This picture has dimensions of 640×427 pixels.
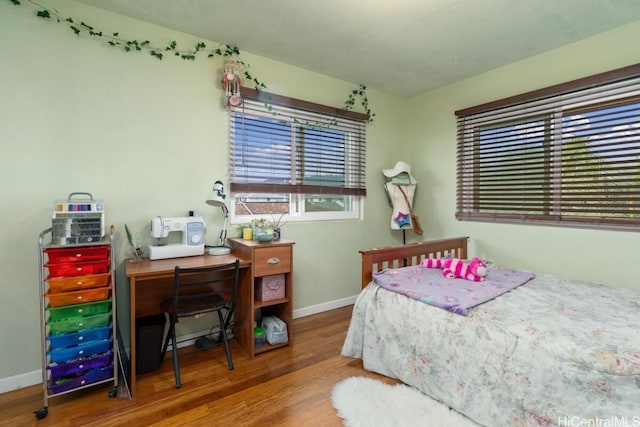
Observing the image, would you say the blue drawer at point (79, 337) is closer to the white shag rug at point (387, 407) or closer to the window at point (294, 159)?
the window at point (294, 159)

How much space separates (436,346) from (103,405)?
1.90m

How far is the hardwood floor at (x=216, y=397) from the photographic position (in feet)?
5.08

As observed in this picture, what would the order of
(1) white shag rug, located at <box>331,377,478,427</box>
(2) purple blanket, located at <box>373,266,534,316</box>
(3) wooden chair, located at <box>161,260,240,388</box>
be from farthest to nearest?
(3) wooden chair, located at <box>161,260,240,388</box> → (2) purple blanket, located at <box>373,266,534,316</box> → (1) white shag rug, located at <box>331,377,478,427</box>

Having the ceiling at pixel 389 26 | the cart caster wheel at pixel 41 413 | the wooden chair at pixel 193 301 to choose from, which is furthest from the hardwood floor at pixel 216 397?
the ceiling at pixel 389 26

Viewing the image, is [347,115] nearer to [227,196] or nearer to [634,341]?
[227,196]

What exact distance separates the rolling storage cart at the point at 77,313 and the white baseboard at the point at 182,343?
386mm

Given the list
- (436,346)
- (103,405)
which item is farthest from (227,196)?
(436,346)

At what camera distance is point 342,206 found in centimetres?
324

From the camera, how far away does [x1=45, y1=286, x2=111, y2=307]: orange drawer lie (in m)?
1.58

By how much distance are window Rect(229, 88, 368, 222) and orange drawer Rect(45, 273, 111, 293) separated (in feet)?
3.51

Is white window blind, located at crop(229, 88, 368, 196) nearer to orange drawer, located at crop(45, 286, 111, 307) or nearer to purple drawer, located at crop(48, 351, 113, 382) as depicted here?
orange drawer, located at crop(45, 286, 111, 307)

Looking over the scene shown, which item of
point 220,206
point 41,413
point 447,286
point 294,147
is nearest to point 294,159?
point 294,147

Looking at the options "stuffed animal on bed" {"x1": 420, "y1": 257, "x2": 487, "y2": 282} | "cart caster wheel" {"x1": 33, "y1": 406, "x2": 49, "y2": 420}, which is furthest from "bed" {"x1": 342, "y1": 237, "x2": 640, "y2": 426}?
"cart caster wheel" {"x1": 33, "y1": 406, "x2": 49, "y2": 420}

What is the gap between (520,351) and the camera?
1.36m
